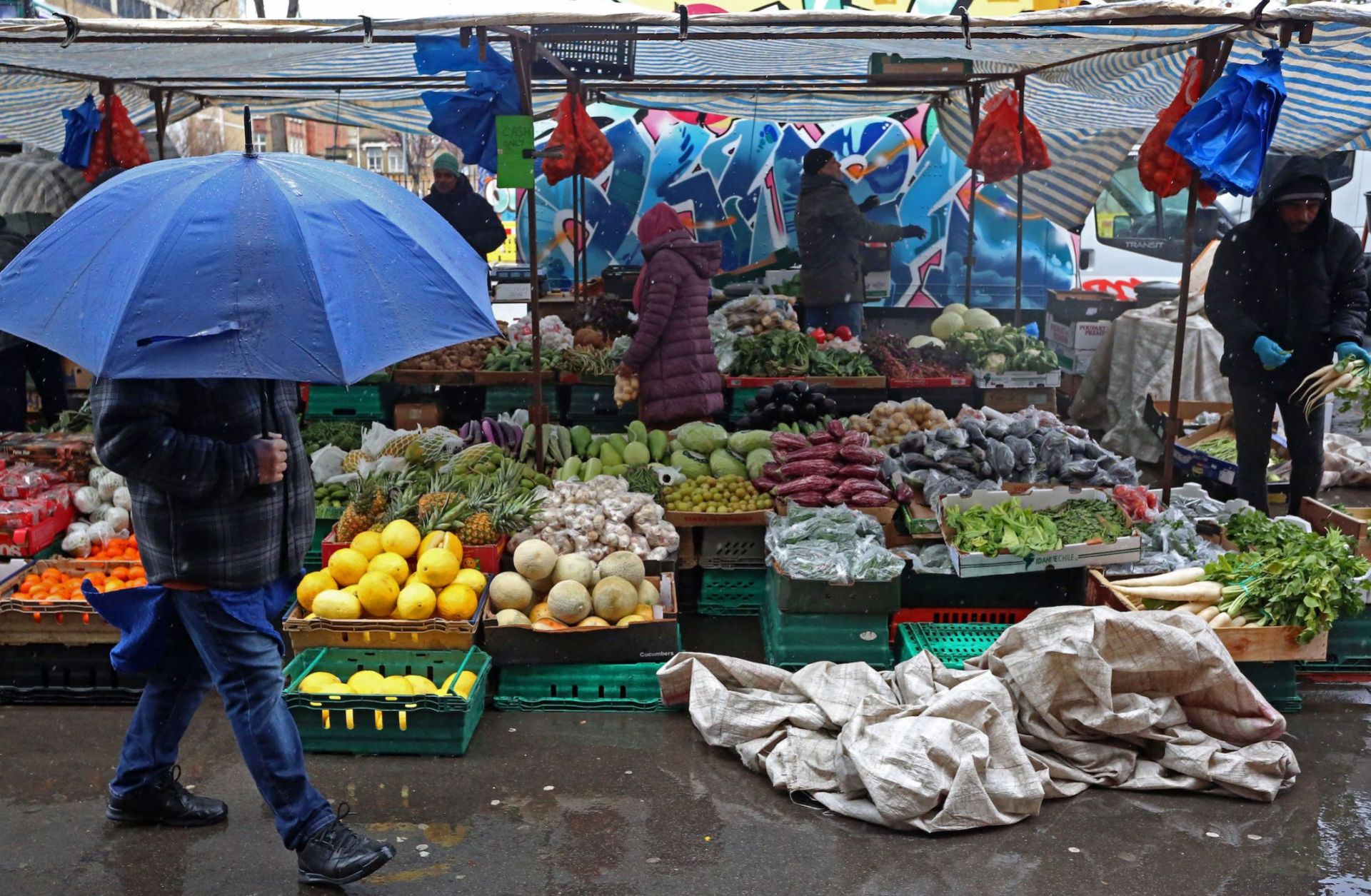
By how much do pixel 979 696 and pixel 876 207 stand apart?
11269mm

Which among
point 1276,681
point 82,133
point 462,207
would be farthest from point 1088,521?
point 82,133

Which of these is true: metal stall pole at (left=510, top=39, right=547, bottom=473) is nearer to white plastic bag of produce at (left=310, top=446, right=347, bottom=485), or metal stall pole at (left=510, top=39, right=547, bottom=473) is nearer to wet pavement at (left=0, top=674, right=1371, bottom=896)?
white plastic bag of produce at (left=310, top=446, right=347, bottom=485)

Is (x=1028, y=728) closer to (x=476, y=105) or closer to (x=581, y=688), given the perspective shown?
(x=581, y=688)

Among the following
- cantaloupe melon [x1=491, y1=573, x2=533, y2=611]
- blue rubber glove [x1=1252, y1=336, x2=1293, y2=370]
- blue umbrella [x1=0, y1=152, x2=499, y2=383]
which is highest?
blue umbrella [x1=0, y1=152, x2=499, y2=383]

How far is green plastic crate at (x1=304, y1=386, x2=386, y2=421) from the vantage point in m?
8.89

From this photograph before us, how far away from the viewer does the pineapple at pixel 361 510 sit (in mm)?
5664

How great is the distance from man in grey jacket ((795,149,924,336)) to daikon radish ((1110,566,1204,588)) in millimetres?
4967

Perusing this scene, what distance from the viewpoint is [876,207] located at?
1477 cm

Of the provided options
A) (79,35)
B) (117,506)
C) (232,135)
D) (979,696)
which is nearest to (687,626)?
(979,696)

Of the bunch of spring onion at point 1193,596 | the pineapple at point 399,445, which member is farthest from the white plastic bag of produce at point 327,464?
the bunch of spring onion at point 1193,596

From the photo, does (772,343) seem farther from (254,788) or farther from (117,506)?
(254,788)

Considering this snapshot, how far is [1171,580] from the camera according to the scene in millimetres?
5441

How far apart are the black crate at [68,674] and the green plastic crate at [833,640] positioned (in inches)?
116

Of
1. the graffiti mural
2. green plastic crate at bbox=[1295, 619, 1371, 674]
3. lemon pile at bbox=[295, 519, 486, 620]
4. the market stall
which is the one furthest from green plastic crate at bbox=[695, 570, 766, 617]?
the graffiti mural
